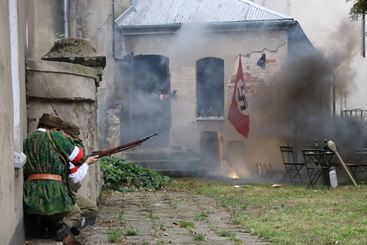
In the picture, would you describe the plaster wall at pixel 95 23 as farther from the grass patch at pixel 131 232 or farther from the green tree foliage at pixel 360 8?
the grass patch at pixel 131 232

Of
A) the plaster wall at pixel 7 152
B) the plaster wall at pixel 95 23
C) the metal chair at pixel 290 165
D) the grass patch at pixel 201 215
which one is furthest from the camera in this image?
the plaster wall at pixel 95 23

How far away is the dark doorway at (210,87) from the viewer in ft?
70.8

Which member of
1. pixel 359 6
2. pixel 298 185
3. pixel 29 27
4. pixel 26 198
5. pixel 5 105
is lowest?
pixel 298 185

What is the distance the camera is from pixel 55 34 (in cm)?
2130

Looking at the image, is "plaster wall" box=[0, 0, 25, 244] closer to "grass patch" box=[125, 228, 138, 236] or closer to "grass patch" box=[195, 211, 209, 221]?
"grass patch" box=[125, 228, 138, 236]

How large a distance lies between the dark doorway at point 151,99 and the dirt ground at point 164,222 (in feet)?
26.6

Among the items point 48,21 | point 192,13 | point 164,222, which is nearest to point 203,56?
point 192,13

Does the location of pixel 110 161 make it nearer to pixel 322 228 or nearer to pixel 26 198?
pixel 322 228

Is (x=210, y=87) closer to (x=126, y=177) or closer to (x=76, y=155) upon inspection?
(x=126, y=177)

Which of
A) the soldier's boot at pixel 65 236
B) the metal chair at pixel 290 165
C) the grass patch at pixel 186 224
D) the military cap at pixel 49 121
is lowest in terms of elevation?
the metal chair at pixel 290 165

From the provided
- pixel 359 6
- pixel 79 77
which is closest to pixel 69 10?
pixel 359 6

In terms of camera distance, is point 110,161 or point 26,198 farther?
point 110,161

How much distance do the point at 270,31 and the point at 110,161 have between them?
7.87 m

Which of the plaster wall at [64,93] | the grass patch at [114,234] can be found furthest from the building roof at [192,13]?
the grass patch at [114,234]
